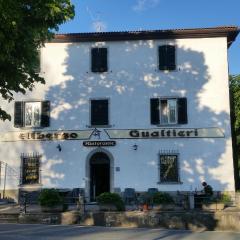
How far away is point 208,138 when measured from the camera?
90.0 feet

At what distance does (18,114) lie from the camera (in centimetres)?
2859

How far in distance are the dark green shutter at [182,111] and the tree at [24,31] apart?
13.2 m

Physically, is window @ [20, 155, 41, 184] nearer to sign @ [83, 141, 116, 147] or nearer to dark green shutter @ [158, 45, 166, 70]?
sign @ [83, 141, 116, 147]

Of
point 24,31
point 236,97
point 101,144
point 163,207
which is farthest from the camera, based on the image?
point 236,97

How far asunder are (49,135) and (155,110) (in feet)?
19.6

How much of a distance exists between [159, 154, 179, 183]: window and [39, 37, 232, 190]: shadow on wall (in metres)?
0.39

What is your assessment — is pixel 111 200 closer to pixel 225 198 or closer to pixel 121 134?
pixel 121 134

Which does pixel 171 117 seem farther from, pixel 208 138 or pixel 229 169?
pixel 229 169

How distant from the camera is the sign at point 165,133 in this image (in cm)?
2747

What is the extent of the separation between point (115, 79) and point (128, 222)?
10.4 meters

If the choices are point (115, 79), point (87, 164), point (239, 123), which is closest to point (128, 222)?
point (87, 164)

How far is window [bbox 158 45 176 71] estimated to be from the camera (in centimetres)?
2830

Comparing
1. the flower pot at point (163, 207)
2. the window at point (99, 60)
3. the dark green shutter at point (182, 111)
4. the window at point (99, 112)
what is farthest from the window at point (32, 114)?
the flower pot at point (163, 207)

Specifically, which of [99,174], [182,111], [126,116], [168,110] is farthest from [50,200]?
[182,111]
